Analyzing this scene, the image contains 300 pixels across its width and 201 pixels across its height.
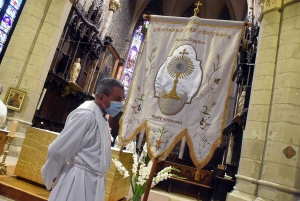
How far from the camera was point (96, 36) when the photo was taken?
1097 cm

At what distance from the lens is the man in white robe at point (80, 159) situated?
65.9 inches

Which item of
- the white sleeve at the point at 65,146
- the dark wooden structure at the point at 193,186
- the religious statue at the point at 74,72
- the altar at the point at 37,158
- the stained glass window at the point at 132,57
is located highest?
the stained glass window at the point at 132,57

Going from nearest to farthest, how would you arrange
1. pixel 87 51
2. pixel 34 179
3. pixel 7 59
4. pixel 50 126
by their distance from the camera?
pixel 34 179 → pixel 7 59 → pixel 50 126 → pixel 87 51

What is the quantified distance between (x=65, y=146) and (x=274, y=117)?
13.4ft

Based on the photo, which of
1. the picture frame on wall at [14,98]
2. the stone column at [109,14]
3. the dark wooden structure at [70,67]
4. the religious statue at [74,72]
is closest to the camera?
the picture frame on wall at [14,98]

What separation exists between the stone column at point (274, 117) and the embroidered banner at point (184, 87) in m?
2.14

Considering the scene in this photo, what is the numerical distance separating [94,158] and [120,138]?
1.33 meters

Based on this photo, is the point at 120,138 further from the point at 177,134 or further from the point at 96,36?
the point at 96,36

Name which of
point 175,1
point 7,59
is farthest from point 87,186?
point 175,1

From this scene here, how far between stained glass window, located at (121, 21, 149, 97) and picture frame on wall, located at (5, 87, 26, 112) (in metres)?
9.21

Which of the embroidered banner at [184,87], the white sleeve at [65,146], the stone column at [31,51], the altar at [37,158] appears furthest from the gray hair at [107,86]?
the stone column at [31,51]

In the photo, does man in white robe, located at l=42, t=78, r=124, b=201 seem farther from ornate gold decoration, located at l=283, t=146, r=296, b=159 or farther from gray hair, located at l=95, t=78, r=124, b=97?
ornate gold decoration, located at l=283, t=146, r=296, b=159

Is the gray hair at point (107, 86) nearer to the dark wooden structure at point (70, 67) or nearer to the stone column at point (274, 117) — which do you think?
the stone column at point (274, 117)

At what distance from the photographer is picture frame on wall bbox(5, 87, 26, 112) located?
628cm
